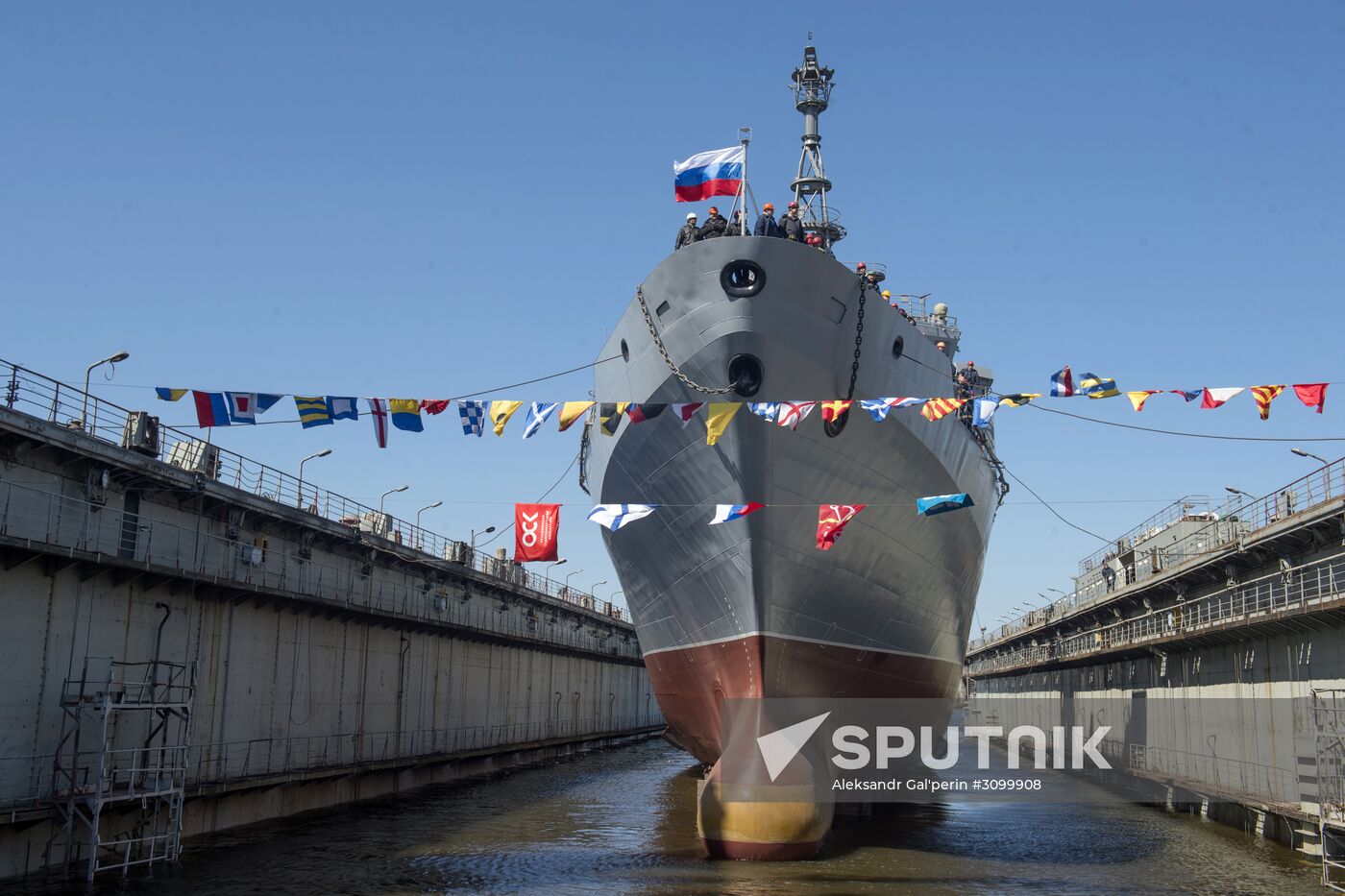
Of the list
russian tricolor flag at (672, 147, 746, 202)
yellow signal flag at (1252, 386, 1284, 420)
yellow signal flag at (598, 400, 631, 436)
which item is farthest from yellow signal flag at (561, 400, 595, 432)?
yellow signal flag at (1252, 386, 1284, 420)

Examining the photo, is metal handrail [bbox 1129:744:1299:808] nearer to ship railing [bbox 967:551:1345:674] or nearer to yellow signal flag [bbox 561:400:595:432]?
ship railing [bbox 967:551:1345:674]

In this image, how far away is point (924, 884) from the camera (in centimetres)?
1616

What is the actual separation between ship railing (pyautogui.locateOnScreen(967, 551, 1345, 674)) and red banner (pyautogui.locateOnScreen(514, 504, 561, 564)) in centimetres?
1344

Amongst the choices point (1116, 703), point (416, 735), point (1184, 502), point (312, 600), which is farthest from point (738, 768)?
point (1184, 502)

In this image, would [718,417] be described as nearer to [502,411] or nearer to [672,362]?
[672,362]

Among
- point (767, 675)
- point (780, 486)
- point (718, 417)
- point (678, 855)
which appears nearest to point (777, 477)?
point (780, 486)

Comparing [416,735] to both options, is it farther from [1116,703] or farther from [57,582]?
[1116,703]

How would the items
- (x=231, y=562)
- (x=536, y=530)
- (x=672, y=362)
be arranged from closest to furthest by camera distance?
1. (x=672, y=362)
2. (x=536, y=530)
3. (x=231, y=562)

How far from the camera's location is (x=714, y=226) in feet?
65.2

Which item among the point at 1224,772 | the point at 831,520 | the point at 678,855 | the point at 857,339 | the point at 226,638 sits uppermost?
the point at 857,339

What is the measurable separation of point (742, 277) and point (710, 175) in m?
2.24

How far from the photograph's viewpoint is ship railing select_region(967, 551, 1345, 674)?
60.8 ft

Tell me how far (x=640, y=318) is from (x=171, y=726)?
1182 cm

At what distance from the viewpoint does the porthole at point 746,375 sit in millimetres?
18156
